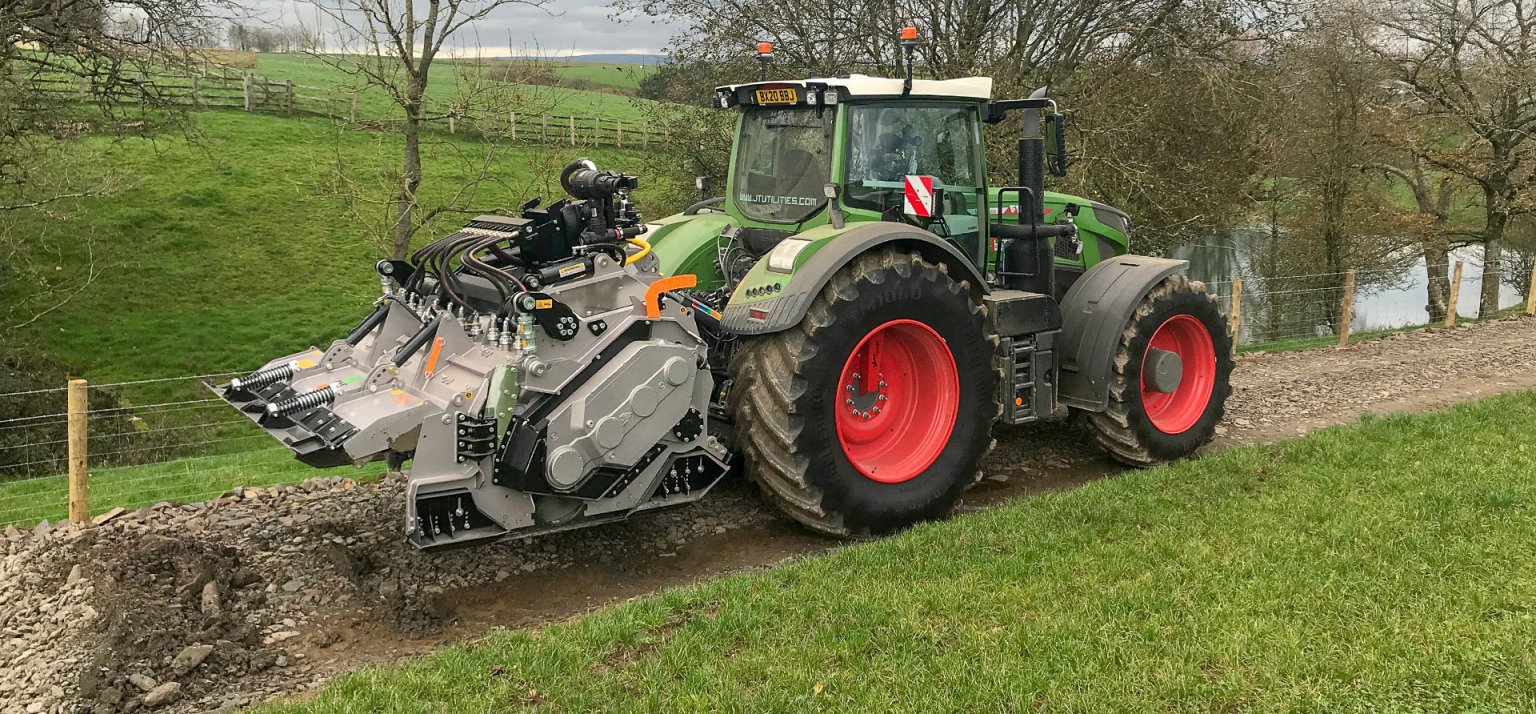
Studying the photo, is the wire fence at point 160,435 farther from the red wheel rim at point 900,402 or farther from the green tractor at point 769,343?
the red wheel rim at point 900,402

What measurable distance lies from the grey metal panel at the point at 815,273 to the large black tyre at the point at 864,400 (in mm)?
113

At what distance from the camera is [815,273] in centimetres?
496

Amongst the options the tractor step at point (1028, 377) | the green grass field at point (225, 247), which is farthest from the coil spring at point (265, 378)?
the green grass field at point (225, 247)

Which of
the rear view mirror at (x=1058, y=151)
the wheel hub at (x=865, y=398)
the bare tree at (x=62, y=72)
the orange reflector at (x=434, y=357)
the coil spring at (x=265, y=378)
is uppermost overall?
the bare tree at (x=62, y=72)

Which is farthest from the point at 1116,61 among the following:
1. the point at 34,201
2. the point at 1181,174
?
the point at 34,201

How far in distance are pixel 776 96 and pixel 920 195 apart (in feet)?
3.46

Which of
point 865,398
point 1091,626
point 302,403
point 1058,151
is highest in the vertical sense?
point 1058,151

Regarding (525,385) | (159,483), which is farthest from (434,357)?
(159,483)

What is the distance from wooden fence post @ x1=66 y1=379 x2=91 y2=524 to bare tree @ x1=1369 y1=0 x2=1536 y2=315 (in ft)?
65.7

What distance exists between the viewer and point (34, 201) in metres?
14.3

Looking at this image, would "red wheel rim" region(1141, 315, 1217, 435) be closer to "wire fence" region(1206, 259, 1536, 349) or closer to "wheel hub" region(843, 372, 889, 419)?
"wheel hub" region(843, 372, 889, 419)

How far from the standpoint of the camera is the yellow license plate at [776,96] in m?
5.79

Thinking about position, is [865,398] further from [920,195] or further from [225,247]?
[225,247]

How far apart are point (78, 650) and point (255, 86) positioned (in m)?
26.7
